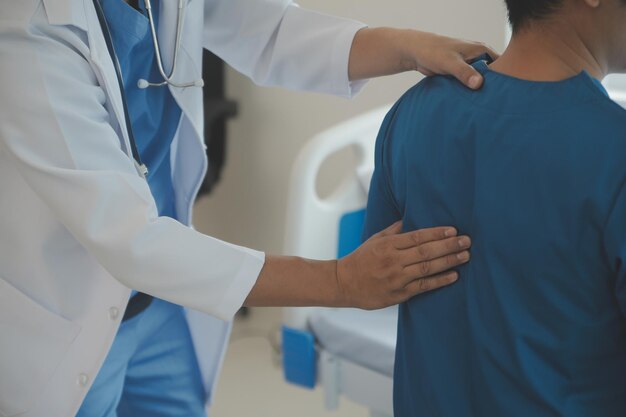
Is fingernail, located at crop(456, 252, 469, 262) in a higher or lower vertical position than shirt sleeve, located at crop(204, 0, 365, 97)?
lower

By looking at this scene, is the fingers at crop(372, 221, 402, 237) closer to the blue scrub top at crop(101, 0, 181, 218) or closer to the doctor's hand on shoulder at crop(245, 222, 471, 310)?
the doctor's hand on shoulder at crop(245, 222, 471, 310)

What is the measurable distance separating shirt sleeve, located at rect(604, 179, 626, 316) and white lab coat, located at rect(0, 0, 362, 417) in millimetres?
465

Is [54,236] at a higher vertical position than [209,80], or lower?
lower

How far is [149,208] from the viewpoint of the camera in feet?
3.67

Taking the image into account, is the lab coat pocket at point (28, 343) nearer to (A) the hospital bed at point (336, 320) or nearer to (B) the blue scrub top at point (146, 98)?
(B) the blue scrub top at point (146, 98)

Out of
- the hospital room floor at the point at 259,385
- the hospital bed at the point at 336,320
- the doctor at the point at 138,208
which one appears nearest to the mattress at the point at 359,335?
the hospital bed at the point at 336,320

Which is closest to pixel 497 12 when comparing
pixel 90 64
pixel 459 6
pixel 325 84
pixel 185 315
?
pixel 459 6

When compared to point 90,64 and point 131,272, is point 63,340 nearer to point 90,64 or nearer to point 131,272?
point 131,272

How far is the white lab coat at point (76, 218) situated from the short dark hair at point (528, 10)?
453mm

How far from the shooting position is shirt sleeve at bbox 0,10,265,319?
3.57 ft

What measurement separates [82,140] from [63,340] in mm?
337

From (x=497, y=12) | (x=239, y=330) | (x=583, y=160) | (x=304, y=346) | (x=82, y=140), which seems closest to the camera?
(x=583, y=160)

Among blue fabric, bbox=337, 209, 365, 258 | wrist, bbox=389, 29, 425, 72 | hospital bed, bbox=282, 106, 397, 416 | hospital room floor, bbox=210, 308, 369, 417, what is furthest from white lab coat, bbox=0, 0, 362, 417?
hospital room floor, bbox=210, 308, 369, 417

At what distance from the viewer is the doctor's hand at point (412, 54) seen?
3.69ft
